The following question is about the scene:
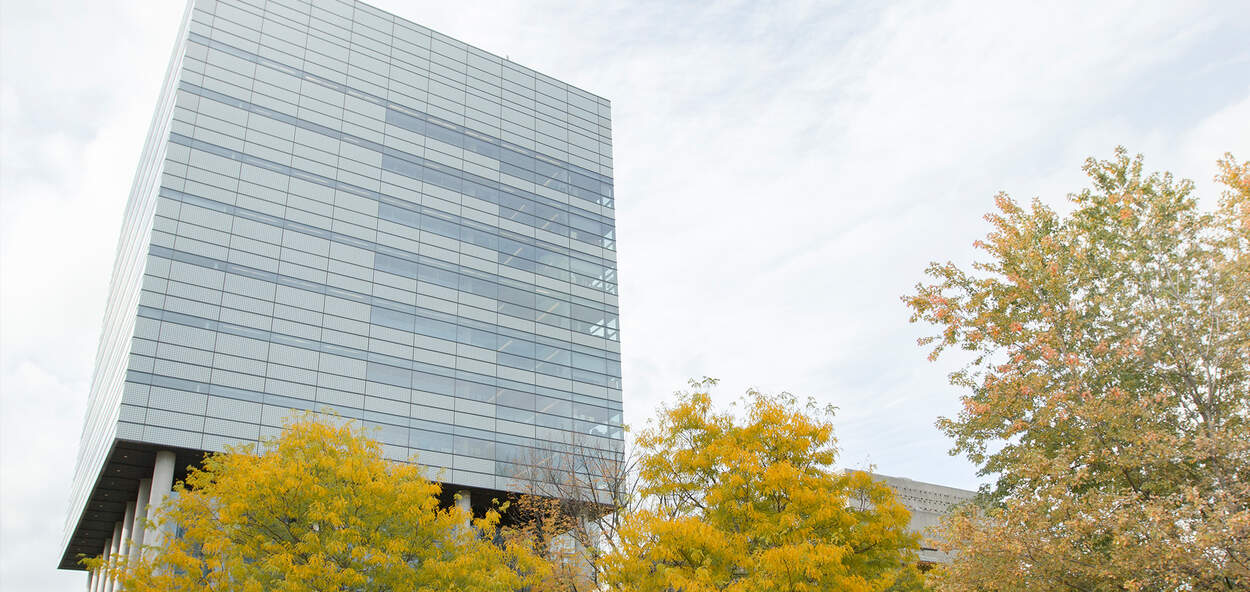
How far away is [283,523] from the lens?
25812 mm

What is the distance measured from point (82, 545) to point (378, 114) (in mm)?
36215

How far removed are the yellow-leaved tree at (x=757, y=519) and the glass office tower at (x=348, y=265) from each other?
2353cm

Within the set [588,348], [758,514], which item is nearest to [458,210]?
[588,348]

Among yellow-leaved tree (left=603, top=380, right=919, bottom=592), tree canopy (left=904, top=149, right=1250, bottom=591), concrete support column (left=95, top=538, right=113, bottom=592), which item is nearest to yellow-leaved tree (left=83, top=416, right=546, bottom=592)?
yellow-leaved tree (left=603, top=380, right=919, bottom=592)

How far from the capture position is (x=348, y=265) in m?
50.1

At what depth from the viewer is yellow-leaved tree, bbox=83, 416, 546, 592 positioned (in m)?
24.5

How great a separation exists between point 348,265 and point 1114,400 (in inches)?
1590

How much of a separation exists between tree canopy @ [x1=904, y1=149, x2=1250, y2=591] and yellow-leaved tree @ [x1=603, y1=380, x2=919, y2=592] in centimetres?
256

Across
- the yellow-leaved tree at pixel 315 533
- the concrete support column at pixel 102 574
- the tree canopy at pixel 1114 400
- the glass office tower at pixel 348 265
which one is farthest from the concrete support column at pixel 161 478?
the tree canopy at pixel 1114 400

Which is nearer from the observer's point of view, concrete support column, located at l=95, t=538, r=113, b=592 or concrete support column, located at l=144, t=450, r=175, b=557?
concrete support column, located at l=144, t=450, r=175, b=557

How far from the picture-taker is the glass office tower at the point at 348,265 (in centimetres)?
4394

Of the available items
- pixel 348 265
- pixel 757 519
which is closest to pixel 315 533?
pixel 757 519

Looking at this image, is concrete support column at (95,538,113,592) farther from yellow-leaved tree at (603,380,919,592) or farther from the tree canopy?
the tree canopy

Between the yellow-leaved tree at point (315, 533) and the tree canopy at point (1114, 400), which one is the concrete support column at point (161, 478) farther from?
the tree canopy at point (1114, 400)
